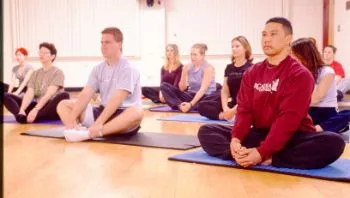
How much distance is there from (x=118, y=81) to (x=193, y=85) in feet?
7.55

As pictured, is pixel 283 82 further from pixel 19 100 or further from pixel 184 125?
pixel 19 100

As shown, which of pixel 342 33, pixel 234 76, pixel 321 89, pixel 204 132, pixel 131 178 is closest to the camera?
pixel 131 178

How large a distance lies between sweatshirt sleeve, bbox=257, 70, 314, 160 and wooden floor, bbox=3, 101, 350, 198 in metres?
0.16

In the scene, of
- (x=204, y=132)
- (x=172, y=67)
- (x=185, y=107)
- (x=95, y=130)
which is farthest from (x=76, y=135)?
(x=172, y=67)

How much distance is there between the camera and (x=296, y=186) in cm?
195

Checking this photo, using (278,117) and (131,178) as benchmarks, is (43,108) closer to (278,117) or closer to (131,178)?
(131,178)

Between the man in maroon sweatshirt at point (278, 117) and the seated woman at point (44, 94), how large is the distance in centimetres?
246

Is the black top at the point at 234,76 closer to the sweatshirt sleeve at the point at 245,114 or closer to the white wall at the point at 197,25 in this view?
the sweatshirt sleeve at the point at 245,114

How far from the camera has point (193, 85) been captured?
5.46m

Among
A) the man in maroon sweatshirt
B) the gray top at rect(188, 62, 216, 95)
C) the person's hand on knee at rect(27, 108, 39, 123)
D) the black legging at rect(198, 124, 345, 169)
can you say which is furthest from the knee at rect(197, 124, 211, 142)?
the gray top at rect(188, 62, 216, 95)

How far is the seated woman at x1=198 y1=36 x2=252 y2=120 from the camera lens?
3.98 meters

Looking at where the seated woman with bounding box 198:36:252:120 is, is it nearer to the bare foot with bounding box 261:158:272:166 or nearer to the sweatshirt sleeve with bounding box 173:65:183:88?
the sweatshirt sleeve with bounding box 173:65:183:88

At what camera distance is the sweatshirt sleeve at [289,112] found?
2.17 meters

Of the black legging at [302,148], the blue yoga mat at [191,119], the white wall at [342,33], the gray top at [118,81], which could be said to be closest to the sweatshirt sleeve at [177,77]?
the blue yoga mat at [191,119]
